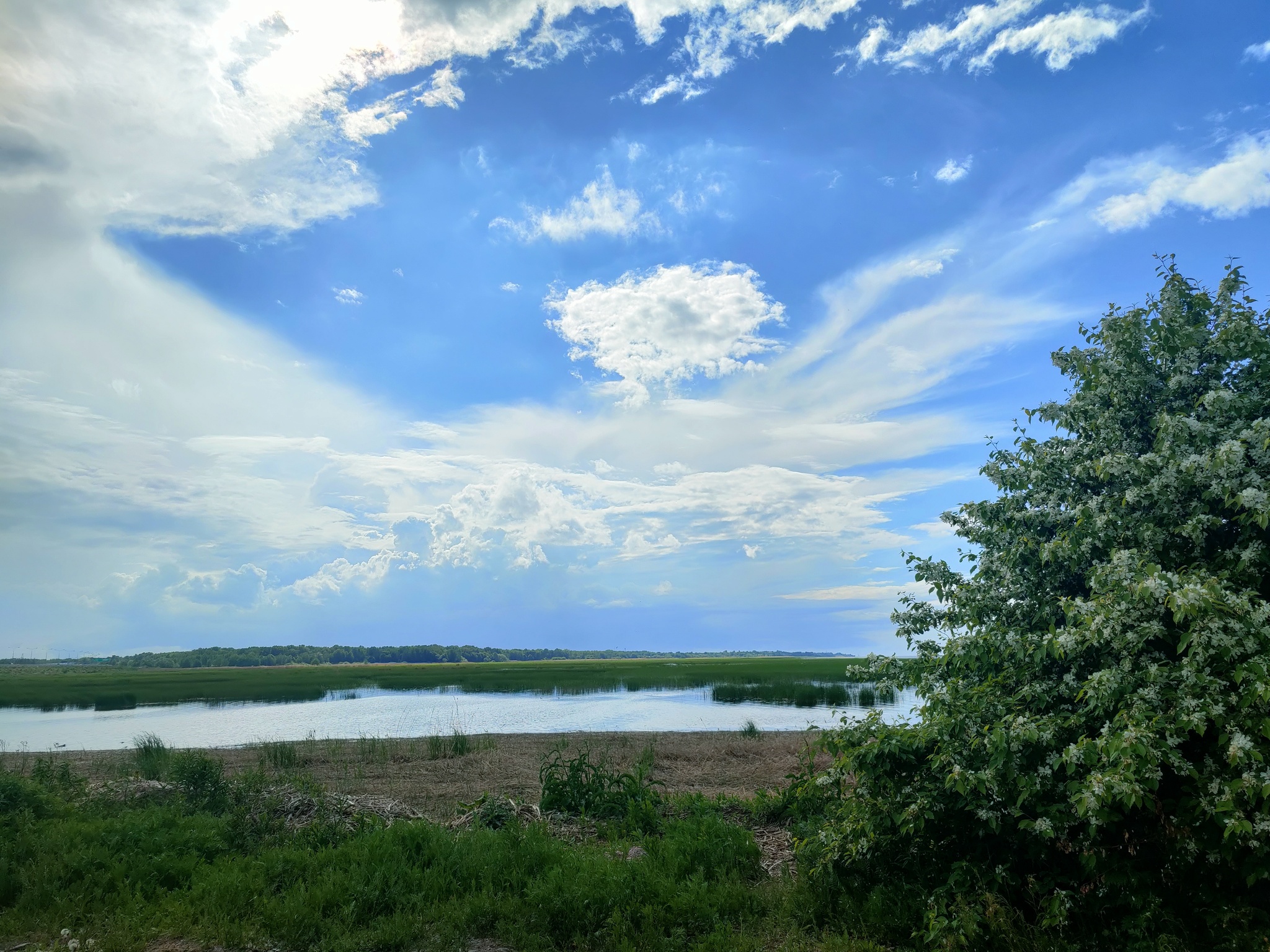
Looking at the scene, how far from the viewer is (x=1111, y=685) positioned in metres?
5.65

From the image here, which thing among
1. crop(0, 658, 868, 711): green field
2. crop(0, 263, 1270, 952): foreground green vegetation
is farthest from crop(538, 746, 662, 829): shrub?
crop(0, 658, 868, 711): green field

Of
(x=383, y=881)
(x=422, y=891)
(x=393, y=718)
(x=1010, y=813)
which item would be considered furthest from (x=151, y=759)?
(x=393, y=718)

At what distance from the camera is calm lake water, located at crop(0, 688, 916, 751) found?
2611 centimetres

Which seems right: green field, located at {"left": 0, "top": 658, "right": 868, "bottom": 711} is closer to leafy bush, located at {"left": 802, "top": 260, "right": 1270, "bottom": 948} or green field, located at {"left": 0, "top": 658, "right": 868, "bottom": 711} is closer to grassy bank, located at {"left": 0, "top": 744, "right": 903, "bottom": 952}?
grassy bank, located at {"left": 0, "top": 744, "right": 903, "bottom": 952}

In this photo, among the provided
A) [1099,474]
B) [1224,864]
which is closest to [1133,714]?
[1224,864]

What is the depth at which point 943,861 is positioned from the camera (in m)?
7.01

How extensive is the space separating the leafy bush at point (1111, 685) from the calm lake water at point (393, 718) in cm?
1625

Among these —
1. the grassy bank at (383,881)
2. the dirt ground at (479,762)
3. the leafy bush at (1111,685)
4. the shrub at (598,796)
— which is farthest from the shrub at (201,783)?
the leafy bush at (1111,685)

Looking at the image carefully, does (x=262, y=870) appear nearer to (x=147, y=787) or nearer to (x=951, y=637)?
(x=147, y=787)

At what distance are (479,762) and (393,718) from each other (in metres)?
18.0

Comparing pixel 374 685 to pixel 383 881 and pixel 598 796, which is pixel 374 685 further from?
pixel 383 881

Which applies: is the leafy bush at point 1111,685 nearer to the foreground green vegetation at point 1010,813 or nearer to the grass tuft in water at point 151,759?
the foreground green vegetation at point 1010,813

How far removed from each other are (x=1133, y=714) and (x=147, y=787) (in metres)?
13.0

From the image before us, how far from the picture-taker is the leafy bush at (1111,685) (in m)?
5.21
